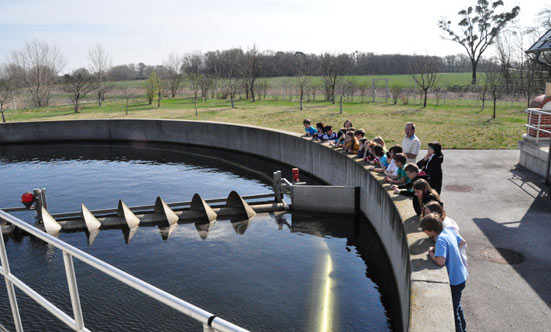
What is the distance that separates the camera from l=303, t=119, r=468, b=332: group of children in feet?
17.3

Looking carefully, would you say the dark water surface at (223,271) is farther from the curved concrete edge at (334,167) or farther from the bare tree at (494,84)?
the bare tree at (494,84)

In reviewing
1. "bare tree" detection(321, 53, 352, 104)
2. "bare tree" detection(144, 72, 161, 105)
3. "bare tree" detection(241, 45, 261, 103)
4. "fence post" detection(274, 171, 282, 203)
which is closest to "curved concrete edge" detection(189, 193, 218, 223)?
"fence post" detection(274, 171, 282, 203)

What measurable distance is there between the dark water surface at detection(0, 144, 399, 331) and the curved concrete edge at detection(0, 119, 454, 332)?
0.82m

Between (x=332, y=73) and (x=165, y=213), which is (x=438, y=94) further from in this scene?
(x=165, y=213)

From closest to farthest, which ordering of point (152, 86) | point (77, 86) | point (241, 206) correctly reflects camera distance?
point (241, 206), point (77, 86), point (152, 86)

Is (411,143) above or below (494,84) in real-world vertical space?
below

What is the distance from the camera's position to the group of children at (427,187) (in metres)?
5.27

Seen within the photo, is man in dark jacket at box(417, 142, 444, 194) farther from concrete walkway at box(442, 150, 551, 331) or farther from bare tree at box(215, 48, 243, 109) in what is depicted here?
bare tree at box(215, 48, 243, 109)

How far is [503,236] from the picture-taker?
27.2 feet

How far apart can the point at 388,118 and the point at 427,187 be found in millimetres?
21407

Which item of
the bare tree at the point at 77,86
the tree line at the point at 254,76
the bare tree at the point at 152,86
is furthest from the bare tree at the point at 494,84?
the bare tree at the point at 77,86

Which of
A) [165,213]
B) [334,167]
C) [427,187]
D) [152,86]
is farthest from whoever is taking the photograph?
[152,86]

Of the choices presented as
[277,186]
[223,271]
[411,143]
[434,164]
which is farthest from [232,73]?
[434,164]

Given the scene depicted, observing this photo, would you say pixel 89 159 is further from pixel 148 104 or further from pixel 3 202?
pixel 148 104
